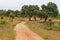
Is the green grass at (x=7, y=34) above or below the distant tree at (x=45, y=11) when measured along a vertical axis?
below

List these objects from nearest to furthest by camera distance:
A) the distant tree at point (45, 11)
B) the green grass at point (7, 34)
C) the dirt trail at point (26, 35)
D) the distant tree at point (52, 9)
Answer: the dirt trail at point (26, 35), the green grass at point (7, 34), the distant tree at point (45, 11), the distant tree at point (52, 9)

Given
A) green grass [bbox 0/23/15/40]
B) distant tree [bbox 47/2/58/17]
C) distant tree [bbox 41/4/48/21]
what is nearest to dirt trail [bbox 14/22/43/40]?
green grass [bbox 0/23/15/40]

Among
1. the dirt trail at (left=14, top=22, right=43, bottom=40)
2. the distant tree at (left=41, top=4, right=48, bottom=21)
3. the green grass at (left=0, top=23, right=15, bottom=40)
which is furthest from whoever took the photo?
the distant tree at (left=41, top=4, right=48, bottom=21)

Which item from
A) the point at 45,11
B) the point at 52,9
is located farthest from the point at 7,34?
the point at 52,9

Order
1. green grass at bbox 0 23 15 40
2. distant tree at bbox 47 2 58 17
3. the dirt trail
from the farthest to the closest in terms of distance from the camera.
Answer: distant tree at bbox 47 2 58 17
green grass at bbox 0 23 15 40
the dirt trail

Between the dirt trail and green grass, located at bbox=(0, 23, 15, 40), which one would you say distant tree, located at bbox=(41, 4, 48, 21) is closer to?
green grass, located at bbox=(0, 23, 15, 40)

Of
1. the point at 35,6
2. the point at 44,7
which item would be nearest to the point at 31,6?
the point at 35,6

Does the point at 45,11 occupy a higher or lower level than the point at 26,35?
higher

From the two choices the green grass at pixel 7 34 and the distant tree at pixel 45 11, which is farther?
the distant tree at pixel 45 11

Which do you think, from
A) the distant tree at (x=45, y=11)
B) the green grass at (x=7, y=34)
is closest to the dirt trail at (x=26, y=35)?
the green grass at (x=7, y=34)

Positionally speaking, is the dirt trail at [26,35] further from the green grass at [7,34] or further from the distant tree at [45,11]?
the distant tree at [45,11]

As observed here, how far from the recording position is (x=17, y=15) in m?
134

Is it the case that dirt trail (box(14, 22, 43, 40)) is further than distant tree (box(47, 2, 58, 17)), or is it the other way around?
distant tree (box(47, 2, 58, 17))

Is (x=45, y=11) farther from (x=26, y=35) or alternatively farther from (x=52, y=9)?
(x=26, y=35)
